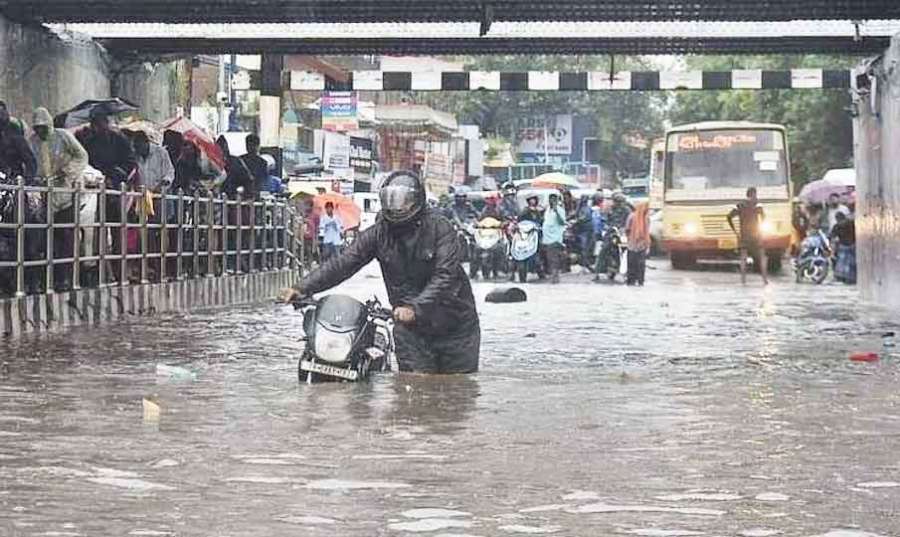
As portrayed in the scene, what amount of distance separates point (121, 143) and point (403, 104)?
44380 mm

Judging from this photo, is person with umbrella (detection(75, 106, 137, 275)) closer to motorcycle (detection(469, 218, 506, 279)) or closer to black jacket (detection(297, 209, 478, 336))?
black jacket (detection(297, 209, 478, 336))

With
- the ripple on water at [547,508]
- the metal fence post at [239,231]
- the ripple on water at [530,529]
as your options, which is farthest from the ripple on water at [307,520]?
the metal fence post at [239,231]

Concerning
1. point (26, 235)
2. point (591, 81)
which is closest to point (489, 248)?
point (591, 81)

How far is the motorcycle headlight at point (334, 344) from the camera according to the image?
889 centimetres

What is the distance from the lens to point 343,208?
3394cm

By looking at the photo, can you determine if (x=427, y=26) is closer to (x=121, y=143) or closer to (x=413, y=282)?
(x=121, y=143)

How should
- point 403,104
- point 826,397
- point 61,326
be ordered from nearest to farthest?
point 826,397, point 61,326, point 403,104

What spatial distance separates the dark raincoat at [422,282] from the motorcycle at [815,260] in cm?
1894

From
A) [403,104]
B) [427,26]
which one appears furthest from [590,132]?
[427,26]

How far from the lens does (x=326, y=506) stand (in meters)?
5.33

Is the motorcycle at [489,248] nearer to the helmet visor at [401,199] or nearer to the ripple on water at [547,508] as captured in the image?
the helmet visor at [401,199]

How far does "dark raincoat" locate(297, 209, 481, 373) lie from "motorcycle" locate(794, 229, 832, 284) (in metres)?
18.9

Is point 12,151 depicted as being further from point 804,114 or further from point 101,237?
point 804,114

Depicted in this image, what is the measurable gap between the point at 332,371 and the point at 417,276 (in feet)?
2.37
